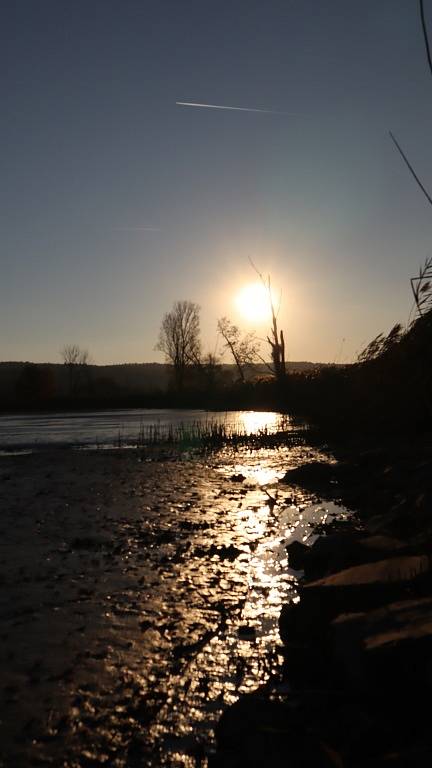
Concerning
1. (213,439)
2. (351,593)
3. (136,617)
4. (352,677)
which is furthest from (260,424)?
(352,677)

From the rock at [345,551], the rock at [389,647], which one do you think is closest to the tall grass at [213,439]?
the rock at [345,551]

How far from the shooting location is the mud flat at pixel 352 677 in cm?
307

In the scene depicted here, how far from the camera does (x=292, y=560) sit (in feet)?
22.3

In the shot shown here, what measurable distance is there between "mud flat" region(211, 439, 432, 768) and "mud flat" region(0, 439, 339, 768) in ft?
1.05

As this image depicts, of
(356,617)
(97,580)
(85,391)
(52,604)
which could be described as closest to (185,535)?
(97,580)

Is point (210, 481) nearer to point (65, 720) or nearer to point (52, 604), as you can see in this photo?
point (52, 604)

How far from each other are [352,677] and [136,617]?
2.59 metres

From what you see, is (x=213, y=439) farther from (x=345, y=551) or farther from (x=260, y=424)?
(x=345, y=551)

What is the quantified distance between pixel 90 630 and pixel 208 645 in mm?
1147

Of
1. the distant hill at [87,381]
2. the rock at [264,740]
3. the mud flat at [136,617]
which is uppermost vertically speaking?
the distant hill at [87,381]

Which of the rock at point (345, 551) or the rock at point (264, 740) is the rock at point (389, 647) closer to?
the rock at point (264, 740)

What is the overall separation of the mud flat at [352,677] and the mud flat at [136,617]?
32cm

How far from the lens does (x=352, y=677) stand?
3.62 metres

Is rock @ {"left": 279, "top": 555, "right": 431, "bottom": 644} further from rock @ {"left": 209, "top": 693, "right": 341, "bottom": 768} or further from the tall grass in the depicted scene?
the tall grass
